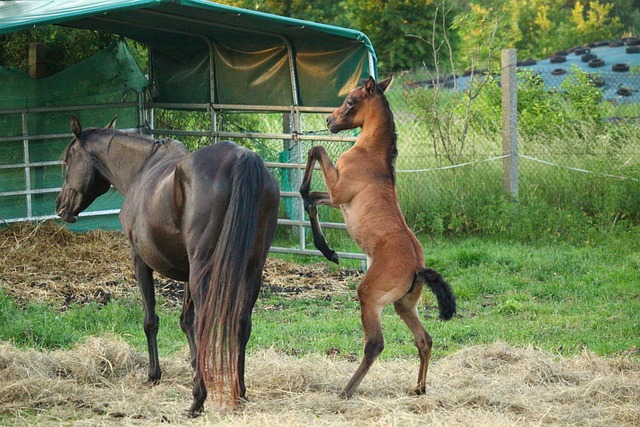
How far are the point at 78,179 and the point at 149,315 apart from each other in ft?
3.88

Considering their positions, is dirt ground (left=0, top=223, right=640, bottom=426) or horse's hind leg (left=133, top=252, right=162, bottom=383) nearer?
dirt ground (left=0, top=223, right=640, bottom=426)

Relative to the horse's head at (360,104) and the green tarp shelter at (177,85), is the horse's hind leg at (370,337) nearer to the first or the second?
the horse's head at (360,104)

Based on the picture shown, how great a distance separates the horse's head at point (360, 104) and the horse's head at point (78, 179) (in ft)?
5.94

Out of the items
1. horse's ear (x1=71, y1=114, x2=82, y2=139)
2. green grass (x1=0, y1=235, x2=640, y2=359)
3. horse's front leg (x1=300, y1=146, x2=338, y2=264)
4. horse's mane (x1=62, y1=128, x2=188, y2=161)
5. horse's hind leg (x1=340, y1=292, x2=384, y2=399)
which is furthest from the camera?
green grass (x1=0, y1=235, x2=640, y2=359)

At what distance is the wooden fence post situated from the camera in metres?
11.1

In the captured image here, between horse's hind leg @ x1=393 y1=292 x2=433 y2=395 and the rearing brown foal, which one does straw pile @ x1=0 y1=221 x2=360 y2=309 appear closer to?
the rearing brown foal

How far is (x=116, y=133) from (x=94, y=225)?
16.3 feet

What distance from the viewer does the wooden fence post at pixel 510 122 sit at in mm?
11109

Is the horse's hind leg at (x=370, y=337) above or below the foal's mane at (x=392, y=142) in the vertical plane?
below

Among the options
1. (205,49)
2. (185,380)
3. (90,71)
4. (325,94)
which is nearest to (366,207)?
(185,380)

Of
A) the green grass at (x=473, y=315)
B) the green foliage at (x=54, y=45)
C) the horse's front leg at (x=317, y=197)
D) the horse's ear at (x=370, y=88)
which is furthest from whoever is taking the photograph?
the green foliage at (x=54, y=45)

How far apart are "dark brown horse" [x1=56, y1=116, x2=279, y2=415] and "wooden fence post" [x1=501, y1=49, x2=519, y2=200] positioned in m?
5.78

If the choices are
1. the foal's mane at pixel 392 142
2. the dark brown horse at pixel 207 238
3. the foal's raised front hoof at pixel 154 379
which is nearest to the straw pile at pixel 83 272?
the foal's raised front hoof at pixel 154 379

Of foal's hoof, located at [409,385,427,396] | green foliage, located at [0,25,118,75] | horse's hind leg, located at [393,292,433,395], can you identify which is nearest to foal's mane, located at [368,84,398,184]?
horse's hind leg, located at [393,292,433,395]
